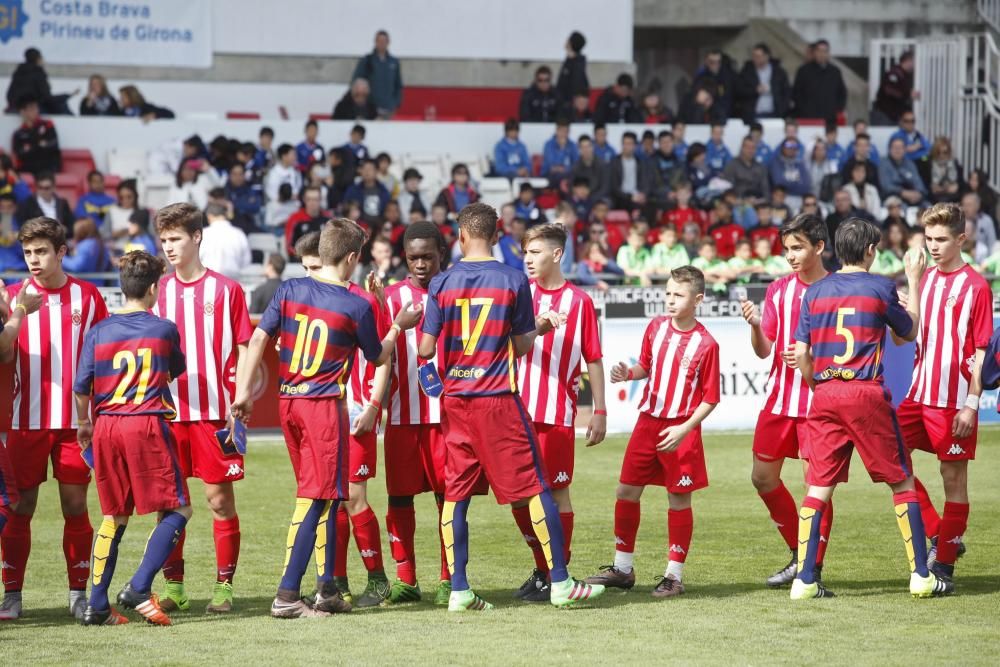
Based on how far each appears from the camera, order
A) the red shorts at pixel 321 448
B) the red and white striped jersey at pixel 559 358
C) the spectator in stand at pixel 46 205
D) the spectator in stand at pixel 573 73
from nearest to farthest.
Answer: the red shorts at pixel 321 448 < the red and white striped jersey at pixel 559 358 < the spectator in stand at pixel 46 205 < the spectator in stand at pixel 573 73

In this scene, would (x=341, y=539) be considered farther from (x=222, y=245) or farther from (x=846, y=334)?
(x=222, y=245)

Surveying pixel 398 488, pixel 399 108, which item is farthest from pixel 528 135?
pixel 398 488

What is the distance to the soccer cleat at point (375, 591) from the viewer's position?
7316 mm

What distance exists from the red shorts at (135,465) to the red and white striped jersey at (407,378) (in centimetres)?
119

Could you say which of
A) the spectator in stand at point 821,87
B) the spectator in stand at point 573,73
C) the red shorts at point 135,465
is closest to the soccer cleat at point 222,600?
the red shorts at point 135,465

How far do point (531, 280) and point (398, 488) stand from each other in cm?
134

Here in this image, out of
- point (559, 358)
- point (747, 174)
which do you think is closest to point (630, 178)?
point (747, 174)

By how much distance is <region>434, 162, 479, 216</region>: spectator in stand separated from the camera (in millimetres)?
19250

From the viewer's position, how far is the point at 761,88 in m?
23.3

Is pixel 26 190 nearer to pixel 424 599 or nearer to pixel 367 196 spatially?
pixel 367 196

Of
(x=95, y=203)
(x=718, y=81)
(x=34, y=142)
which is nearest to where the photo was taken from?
(x=95, y=203)

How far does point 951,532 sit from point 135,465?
4189 mm

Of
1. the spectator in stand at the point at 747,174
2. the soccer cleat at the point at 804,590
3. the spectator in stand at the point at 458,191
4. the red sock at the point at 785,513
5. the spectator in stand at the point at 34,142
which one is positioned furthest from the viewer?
the spectator in stand at the point at 747,174

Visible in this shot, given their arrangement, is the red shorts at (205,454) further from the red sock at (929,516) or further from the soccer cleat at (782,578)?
the red sock at (929,516)
